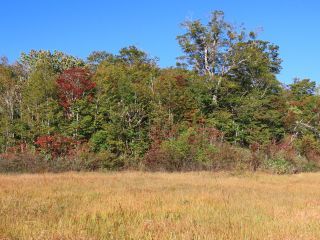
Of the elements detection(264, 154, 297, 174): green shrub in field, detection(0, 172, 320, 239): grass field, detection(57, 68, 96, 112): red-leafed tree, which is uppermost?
detection(57, 68, 96, 112): red-leafed tree

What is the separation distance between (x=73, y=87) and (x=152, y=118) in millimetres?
6145

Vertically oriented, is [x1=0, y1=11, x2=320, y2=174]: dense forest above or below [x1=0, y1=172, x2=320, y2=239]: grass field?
above

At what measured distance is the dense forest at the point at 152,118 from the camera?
27766mm

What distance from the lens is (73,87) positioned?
2959cm

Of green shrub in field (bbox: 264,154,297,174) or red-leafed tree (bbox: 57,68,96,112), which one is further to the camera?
red-leafed tree (bbox: 57,68,96,112)

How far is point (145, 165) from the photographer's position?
28.5 metres

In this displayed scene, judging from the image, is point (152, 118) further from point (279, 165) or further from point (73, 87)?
point (279, 165)

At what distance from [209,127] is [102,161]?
394 inches

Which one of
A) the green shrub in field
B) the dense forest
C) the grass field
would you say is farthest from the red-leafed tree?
the grass field

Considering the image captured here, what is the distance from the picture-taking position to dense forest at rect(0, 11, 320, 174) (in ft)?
91.1

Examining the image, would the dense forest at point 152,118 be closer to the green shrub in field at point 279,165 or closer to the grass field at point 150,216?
the green shrub in field at point 279,165

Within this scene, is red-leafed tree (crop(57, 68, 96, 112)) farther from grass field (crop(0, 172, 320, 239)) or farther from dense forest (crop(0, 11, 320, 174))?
grass field (crop(0, 172, 320, 239))

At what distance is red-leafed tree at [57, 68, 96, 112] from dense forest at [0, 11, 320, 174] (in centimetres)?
7

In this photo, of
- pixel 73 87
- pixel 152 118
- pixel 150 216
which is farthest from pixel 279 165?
pixel 150 216
